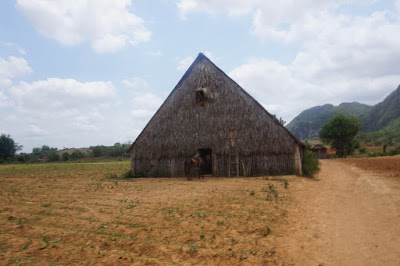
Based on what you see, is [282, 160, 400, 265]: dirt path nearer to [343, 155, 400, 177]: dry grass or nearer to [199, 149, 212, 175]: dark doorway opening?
[343, 155, 400, 177]: dry grass

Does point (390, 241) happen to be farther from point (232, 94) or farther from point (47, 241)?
point (232, 94)

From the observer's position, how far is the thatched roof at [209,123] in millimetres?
15461

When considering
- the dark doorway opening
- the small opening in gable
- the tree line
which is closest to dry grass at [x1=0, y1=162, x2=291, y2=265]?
the dark doorway opening

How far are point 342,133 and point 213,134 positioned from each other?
3835 cm

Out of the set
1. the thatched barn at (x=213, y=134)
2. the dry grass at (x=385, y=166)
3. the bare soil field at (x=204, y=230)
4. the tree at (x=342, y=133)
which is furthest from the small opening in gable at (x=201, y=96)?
the tree at (x=342, y=133)

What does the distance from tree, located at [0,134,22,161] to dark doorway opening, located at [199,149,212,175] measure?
59463mm

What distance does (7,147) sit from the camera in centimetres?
5869

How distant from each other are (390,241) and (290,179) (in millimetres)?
8569

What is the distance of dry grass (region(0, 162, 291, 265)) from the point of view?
458 cm

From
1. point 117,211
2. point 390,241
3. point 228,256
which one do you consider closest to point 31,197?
point 117,211

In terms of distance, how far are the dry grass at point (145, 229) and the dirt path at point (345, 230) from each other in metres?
0.48

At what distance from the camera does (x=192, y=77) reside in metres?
18.1

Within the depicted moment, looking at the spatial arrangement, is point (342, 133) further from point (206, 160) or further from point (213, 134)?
point (213, 134)

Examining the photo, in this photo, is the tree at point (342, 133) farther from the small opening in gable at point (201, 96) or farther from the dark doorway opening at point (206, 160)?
the small opening in gable at point (201, 96)
